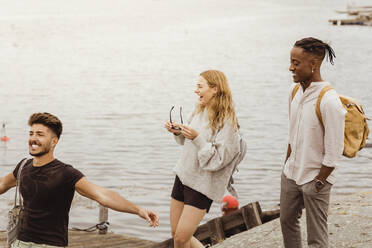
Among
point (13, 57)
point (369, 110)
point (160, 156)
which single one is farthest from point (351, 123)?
point (13, 57)

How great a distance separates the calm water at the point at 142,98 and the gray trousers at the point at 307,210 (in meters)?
7.42

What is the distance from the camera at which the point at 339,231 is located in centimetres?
738

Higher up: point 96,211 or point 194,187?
point 194,187

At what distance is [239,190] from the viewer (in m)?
15.9

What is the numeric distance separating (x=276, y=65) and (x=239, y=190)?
38.9 metres

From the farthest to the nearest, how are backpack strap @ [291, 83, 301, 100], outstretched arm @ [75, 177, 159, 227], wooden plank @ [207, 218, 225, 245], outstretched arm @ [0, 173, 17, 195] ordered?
1. wooden plank @ [207, 218, 225, 245]
2. backpack strap @ [291, 83, 301, 100]
3. outstretched arm @ [0, 173, 17, 195]
4. outstretched arm @ [75, 177, 159, 227]

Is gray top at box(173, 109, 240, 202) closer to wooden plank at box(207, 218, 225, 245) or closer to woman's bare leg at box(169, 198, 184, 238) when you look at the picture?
woman's bare leg at box(169, 198, 184, 238)

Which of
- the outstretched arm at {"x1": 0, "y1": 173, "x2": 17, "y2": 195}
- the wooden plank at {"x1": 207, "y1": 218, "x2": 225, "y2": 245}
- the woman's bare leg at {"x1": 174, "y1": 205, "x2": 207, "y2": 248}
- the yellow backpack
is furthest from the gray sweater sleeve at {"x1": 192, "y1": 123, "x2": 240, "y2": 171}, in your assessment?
the wooden plank at {"x1": 207, "y1": 218, "x2": 225, "y2": 245}

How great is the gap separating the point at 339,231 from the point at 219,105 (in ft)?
8.19

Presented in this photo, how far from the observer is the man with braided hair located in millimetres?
Answer: 4793

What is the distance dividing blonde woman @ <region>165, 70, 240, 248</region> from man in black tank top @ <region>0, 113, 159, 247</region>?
1.43 metres

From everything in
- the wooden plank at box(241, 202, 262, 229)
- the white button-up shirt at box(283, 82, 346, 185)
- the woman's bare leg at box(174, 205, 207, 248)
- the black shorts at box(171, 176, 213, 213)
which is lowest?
the wooden plank at box(241, 202, 262, 229)

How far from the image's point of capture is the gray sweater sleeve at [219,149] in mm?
5715

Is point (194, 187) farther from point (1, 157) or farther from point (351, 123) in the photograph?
point (1, 157)
